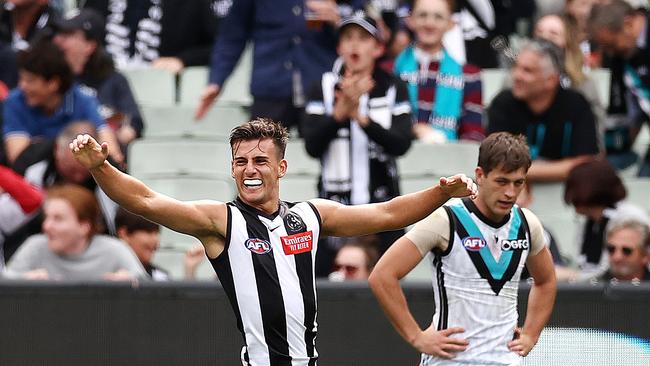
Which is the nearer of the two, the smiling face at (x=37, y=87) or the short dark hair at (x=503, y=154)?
→ the short dark hair at (x=503, y=154)

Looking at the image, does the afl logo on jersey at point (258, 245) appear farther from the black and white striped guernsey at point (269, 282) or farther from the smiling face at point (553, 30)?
the smiling face at point (553, 30)

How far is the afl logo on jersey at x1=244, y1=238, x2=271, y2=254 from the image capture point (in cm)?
607

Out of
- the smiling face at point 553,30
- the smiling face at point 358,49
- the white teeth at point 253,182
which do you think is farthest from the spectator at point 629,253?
the white teeth at point 253,182

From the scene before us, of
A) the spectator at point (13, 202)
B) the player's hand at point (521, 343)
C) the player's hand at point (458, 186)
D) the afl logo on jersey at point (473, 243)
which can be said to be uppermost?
the player's hand at point (458, 186)

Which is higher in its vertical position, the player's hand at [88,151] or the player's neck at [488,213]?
the player's hand at [88,151]

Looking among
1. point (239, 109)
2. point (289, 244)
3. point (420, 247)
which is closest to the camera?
point (289, 244)

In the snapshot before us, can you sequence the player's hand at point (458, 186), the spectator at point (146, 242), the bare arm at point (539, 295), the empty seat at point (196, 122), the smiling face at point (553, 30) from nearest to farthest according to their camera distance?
1. the player's hand at point (458, 186)
2. the bare arm at point (539, 295)
3. the spectator at point (146, 242)
4. the smiling face at point (553, 30)
5. the empty seat at point (196, 122)

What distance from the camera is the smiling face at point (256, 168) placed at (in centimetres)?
604

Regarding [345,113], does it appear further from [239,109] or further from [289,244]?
[289,244]

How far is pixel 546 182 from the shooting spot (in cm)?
1010

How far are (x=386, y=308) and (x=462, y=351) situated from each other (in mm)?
430

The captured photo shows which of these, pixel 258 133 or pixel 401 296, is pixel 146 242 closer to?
pixel 401 296

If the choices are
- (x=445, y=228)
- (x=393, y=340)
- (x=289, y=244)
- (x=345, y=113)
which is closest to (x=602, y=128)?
(x=345, y=113)

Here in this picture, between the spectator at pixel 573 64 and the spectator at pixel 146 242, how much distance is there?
3146mm
